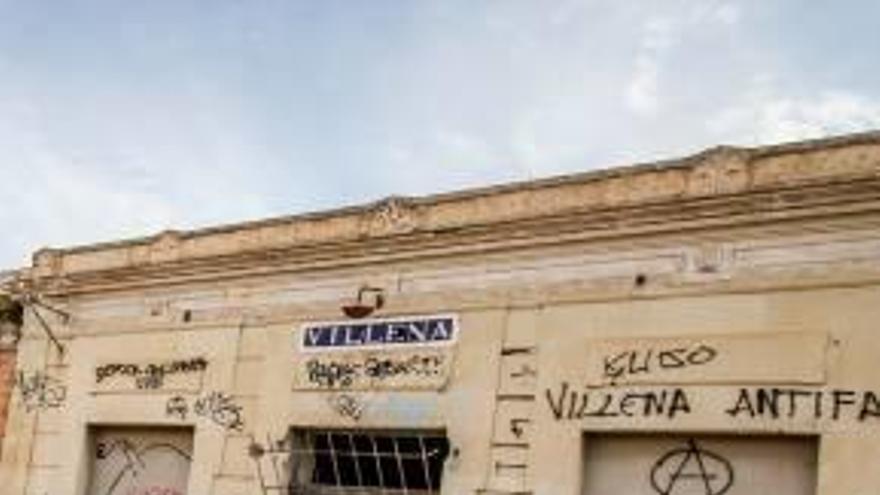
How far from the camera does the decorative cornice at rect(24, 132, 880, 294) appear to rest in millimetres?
12539

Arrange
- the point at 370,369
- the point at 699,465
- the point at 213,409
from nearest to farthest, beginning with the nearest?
the point at 699,465, the point at 370,369, the point at 213,409

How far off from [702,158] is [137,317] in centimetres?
Answer: 816

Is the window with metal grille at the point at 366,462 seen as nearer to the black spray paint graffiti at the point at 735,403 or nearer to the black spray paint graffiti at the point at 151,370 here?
the black spray paint graffiti at the point at 735,403

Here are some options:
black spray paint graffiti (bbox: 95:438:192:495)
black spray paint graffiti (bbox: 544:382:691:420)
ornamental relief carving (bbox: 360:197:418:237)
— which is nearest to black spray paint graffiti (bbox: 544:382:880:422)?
black spray paint graffiti (bbox: 544:382:691:420)

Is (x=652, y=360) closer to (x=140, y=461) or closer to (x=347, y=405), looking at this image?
(x=347, y=405)

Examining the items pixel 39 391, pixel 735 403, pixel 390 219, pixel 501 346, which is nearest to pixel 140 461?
pixel 39 391

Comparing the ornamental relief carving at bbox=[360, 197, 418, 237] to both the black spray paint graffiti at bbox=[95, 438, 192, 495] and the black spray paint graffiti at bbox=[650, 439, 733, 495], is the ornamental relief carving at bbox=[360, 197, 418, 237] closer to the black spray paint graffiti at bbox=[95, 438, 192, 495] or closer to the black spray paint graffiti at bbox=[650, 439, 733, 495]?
the black spray paint graffiti at bbox=[95, 438, 192, 495]

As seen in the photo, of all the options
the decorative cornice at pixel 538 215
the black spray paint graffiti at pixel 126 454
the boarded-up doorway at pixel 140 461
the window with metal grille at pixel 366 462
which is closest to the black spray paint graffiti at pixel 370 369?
the window with metal grille at pixel 366 462

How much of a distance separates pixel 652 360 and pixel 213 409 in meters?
5.88

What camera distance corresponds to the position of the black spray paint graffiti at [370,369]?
14.9 m

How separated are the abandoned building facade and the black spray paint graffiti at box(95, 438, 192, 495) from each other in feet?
0.11

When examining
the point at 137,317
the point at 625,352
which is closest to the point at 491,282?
the point at 625,352

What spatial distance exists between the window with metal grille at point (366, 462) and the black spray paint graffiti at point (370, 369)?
0.57 metres

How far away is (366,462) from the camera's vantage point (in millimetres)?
15445
